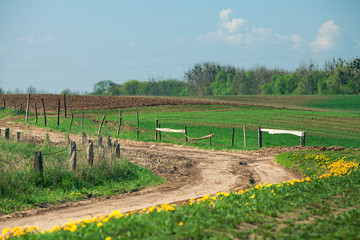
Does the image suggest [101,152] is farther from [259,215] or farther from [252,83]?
[252,83]

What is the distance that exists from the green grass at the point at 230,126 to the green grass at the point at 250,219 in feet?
56.3

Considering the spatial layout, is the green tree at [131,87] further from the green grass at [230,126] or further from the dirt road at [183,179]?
the dirt road at [183,179]

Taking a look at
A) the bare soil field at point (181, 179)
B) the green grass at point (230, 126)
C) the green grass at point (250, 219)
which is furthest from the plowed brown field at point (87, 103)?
the green grass at point (250, 219)

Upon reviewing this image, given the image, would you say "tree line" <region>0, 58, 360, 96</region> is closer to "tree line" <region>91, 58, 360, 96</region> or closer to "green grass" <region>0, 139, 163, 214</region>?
"tree line" <region>91, 58, 360, 96</region>

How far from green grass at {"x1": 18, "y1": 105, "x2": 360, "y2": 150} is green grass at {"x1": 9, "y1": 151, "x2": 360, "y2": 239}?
17154 mm

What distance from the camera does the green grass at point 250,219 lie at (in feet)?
23.6

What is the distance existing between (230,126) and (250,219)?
33.6 m

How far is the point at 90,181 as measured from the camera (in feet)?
48.5

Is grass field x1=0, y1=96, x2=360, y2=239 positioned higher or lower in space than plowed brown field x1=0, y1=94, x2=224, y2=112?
lower

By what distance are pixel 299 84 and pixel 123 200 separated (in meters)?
99.3

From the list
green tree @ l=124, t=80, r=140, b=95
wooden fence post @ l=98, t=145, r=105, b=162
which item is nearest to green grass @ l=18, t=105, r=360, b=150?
wooden fence post @ l=98, t=145, r=105, b=162

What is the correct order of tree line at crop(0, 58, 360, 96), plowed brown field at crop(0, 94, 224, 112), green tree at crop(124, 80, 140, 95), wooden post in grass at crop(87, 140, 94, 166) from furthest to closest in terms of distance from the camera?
green tree at crop(124, 80, 140, 95) → tree line at crop(0, 58, 360, 96) → plowed brown field at crop(0, 94, 224, 112) → wooden post in grass at crop(87, 140, 94, 166)

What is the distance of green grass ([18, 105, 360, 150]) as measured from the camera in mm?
33281

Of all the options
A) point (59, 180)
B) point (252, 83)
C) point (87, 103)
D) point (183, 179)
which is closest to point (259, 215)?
point (59, 180)
